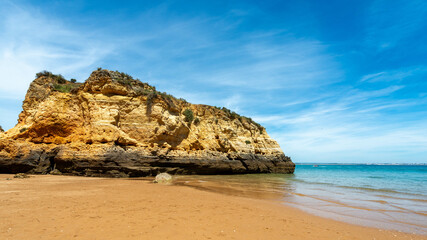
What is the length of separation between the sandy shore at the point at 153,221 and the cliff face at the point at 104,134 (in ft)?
29.4

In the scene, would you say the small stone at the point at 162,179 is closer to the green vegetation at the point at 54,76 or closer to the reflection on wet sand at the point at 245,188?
the reflection on wet sand at the point at 245,188

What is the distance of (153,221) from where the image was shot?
545 cm

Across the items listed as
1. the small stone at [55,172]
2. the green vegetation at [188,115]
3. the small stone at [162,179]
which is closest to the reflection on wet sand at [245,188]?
the small stone at [162,179]

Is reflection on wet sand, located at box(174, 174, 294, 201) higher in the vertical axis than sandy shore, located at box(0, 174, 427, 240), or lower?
lower

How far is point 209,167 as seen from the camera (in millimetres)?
23062

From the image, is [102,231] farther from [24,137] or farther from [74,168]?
[24,137]

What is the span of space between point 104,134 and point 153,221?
13988 millimetres

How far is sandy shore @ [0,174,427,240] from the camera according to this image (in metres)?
4.58

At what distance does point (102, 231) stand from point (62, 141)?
1655 centimetres

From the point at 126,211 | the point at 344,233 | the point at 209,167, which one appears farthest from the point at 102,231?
the point at 209,167

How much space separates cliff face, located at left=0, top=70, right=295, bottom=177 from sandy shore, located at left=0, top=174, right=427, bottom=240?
8.98 metres

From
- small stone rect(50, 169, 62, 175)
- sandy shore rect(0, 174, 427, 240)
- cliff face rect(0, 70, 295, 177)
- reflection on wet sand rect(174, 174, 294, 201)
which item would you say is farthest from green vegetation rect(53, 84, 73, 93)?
sandy shore rect(0, 174, 427, 240)

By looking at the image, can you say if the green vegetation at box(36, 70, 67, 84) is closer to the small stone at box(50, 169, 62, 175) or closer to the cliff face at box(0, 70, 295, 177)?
the cliff face at box(0, 70, 295, 177)

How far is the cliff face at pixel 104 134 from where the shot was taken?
15922 mm
